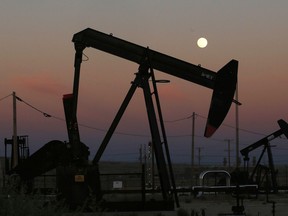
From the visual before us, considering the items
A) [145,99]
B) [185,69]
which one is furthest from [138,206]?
[185,69]

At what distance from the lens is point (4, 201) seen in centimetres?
712

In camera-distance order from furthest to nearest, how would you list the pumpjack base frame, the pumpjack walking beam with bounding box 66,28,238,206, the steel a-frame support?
the steel a-frame support < the pumpjack walking beam with bounding box 66,28,238,206 < the pumpjack base frame

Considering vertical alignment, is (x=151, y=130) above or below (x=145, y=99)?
below

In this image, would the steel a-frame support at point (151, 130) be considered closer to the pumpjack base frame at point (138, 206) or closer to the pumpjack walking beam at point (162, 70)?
the pumpjack walking beam at point (162, 70)

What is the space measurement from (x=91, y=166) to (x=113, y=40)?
362 centimetres

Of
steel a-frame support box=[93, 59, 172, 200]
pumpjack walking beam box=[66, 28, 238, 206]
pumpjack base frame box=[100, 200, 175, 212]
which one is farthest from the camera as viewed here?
steel a-frame support box=[93, 59, 172, 200]

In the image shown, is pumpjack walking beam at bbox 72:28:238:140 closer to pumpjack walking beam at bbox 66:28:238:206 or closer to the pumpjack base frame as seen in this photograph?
pumpjack walking beam at bbox 66:28:238:206

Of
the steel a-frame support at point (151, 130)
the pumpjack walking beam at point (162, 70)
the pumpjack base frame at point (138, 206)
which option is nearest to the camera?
the pumpjack base frame at point (138, 206)

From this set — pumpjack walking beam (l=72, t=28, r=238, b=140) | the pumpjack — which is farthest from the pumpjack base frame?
pumpjack walking beam (l=72, t=28, r=238, b=140)

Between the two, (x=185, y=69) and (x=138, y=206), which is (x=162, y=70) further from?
(x=138, y=206)

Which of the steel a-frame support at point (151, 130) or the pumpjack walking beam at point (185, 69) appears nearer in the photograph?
the pumpjack walking beam at point (185, 69)

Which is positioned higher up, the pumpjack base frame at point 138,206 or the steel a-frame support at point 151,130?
the steel a-frame support at point 151,130

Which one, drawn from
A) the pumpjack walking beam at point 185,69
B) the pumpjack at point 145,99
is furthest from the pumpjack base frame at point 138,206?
the pumpjack walking beam at point 185,69

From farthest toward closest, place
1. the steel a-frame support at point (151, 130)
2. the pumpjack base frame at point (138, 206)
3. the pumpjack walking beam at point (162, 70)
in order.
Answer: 1. the steel a-frame support at point (151, 130)
2. the pumpjack walking beam at point (162, 70)
3. the pumpjack base frame at point (138, 206)
